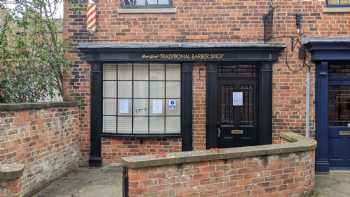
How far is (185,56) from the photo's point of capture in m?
8.36

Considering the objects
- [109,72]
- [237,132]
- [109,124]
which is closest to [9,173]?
[109,124]

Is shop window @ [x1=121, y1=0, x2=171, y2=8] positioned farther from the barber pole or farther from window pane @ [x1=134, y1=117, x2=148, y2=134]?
window pane @ [x1=134, y1=117, x2=148, y2=134]

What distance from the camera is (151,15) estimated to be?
338 inches

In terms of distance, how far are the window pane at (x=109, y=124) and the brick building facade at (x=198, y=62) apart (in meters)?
0.03

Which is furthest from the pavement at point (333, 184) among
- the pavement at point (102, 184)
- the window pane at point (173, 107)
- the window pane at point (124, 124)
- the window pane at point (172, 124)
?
the window pane at point (124, 124)

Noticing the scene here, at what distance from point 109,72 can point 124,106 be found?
36.8 inches

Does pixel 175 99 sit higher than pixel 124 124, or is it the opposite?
pixel 175 99

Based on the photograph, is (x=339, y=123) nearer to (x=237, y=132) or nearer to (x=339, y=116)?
(x=339, y=116)

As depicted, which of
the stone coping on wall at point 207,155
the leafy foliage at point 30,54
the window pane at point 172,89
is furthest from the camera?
the window pane at point 172,89

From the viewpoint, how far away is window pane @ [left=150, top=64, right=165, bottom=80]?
8.62m

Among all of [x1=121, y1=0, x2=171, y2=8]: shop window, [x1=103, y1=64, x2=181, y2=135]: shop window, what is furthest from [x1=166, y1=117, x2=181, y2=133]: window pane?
[x1=121, y1=0, x2=171, y2=8]: shop window

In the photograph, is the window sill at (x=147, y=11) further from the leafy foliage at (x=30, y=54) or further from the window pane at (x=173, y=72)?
the leafy foliage at (x=30, y=54)

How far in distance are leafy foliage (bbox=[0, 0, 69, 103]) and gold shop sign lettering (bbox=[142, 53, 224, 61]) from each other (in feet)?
6.74

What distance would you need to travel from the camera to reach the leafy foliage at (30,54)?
7.36 m
